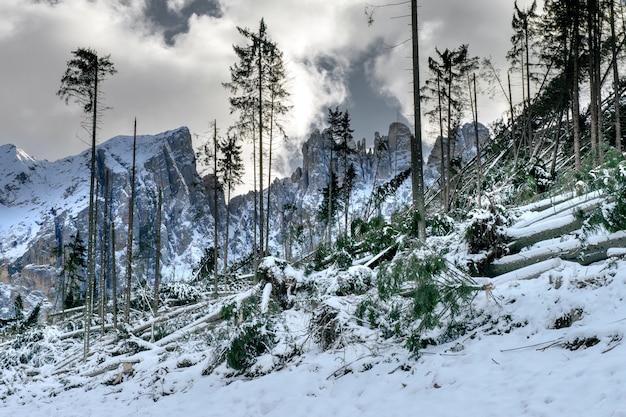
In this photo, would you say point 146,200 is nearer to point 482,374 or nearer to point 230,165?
point 230,165

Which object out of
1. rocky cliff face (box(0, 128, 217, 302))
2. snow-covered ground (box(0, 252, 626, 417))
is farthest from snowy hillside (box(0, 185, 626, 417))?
rocky cliff face (box(0, 128, 217, 302))

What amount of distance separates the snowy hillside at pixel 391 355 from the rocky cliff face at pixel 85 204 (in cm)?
9862

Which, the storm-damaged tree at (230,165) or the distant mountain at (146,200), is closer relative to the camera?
the storm-damaged tree at (230,165)

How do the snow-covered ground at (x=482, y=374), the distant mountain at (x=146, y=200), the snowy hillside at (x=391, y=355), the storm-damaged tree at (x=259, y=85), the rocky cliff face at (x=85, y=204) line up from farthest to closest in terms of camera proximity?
1. the rocky cliff face at (x=85, y=204)
2. the distant mountain at (x=146, y=200)
3. the storm-damaged tree at (x=259, y=85)
4. the snowy hillside at (x=391, y=355)
5. the snow-covered ground at (x=482, y=374)

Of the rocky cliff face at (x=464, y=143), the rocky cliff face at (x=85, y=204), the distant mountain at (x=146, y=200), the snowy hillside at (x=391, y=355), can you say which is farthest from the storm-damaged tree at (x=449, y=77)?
the rocky cliff face at (x=85, y=204)

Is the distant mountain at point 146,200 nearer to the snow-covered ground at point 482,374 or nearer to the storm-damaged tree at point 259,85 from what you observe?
the storm-damaged tree at point 259,85

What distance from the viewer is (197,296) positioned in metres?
15.7

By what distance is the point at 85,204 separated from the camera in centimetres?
12362

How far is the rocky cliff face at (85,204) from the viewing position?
108 meters

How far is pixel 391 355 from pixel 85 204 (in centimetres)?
14050

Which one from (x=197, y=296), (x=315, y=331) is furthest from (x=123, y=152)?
(x=315, y=331)

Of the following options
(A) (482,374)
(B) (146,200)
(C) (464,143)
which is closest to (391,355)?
(A) (482,374)

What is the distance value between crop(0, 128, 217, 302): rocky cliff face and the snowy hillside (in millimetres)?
98624

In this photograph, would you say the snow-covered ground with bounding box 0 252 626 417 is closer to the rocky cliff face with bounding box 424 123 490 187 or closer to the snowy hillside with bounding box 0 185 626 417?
the snowy hillside with bounding box 0 185 626 417
